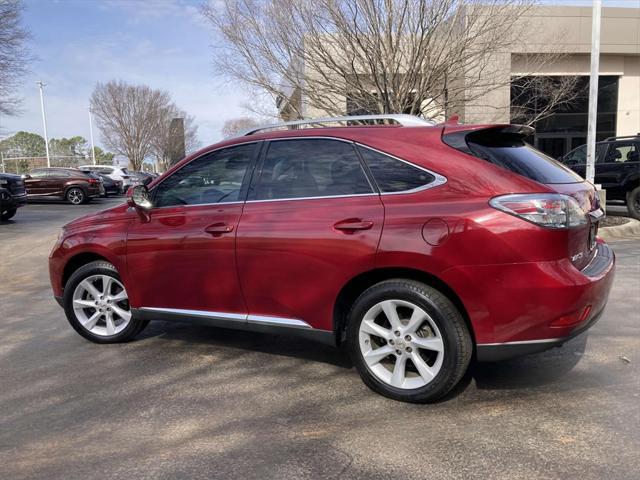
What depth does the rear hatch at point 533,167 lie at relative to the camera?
10.5ft

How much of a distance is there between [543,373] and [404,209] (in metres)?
1.66

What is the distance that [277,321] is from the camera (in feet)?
12.3

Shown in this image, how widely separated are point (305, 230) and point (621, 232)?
8860 mm

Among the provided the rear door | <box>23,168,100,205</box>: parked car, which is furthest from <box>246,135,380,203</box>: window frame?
<box>23,168,100,205</box>: parked car

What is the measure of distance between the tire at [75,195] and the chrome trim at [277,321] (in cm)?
2077

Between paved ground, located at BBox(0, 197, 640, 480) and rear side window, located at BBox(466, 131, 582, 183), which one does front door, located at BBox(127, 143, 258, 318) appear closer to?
paved ground, located at BBox(0, 197, 640, 480)

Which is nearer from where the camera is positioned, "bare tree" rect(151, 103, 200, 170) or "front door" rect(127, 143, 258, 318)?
"front door" rect(127, 143, 258, 318)

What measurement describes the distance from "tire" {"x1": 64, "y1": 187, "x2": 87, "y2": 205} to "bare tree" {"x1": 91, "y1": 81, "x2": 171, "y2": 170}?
104ft

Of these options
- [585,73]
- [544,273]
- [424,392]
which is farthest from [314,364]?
[585,73]

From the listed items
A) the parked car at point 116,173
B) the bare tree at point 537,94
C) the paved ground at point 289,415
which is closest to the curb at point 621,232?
the bare tree at point 537,94

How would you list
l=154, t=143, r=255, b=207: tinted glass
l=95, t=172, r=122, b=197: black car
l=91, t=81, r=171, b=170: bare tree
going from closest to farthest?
l=154, t=143, r=255, b=207: tinted glass → l=95, t=172, r=122, b=197: black car → l=91, t=81, r=171, b=170: bare tree

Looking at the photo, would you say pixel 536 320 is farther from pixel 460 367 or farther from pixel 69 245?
pixel 69 245

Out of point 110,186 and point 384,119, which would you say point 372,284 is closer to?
point 384,119

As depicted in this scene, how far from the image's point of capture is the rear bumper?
117 inches
